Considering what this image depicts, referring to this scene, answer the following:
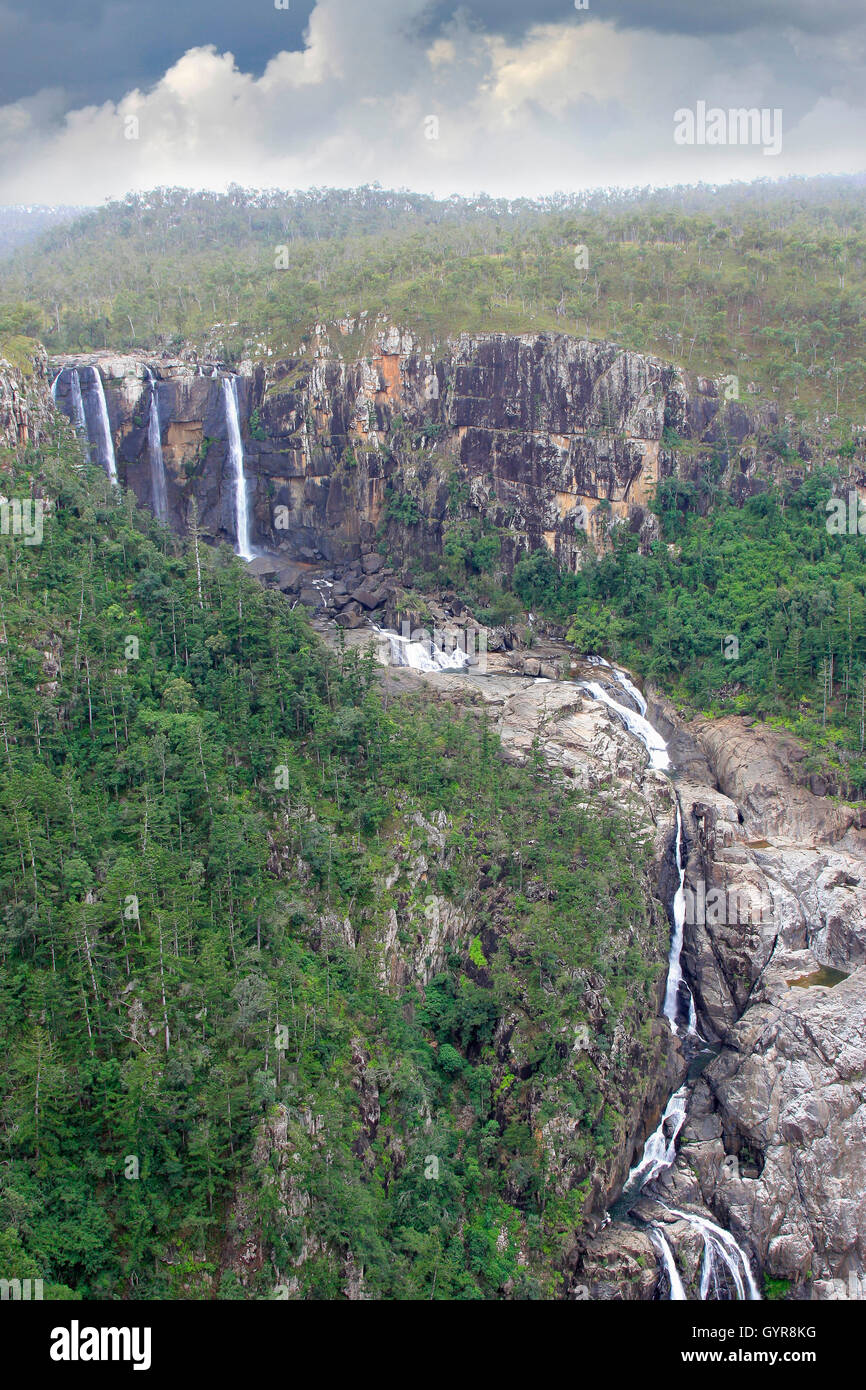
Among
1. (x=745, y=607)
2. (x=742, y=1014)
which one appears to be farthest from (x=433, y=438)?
(x=742, y=1014)

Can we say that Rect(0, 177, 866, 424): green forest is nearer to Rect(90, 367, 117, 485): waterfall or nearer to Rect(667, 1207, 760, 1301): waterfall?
Rect(90, 367, 117, 485): waterfall

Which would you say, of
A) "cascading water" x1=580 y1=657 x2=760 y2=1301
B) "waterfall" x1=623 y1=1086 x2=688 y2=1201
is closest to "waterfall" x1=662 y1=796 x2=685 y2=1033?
"cascading water" x1=580 y1=657 x2=760 y2=1301

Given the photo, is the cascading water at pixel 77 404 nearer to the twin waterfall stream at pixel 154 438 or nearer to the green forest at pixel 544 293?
the twin waterfall stream at pixel 154 438

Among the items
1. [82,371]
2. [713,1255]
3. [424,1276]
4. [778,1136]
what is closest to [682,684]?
[778,1136]

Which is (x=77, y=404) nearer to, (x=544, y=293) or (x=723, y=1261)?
(x=544, y=293)

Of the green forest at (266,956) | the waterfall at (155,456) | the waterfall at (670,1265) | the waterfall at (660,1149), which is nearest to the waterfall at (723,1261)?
the waterfall at (670,1265)

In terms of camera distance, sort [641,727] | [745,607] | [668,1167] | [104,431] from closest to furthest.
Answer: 1. [668,1167]
2. [641,727]
3. [745,607]
4. [104,431]
